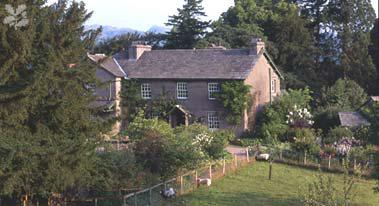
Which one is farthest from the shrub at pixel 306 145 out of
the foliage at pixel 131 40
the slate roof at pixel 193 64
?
the foliage at pixel 131 40

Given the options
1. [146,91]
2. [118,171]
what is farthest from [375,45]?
[118,171]

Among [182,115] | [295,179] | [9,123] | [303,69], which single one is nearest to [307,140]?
[295,179]

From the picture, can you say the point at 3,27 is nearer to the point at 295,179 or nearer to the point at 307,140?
the point at 295,179

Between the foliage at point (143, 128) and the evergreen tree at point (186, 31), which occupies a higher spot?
the evergreen tree at point (186, 31)

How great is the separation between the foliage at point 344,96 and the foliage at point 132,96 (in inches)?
678

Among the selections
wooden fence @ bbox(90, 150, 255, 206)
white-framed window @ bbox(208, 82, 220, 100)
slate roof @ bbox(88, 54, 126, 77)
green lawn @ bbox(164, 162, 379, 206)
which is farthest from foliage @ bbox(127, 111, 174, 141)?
slate roof @ bbox(88, 54, 126, 77)

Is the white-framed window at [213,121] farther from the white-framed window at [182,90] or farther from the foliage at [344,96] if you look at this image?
the foliage at [344,96]

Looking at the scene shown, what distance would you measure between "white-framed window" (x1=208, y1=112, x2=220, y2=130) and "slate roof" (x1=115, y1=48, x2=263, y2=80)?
10.3 feet

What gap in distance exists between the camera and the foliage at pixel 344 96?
53.6m

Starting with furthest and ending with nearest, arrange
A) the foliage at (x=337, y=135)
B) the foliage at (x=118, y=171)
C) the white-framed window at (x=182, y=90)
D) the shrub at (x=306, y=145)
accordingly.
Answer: the white-framed window at (x=182, y=90) < the foliage at (x=337, y=135) < the shrub at (x=306, y=145) < the foliage at (x=118, y=171)

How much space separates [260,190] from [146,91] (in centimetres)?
2082

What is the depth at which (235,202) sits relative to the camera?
26516mm

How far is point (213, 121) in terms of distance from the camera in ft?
155

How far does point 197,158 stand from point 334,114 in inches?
755
